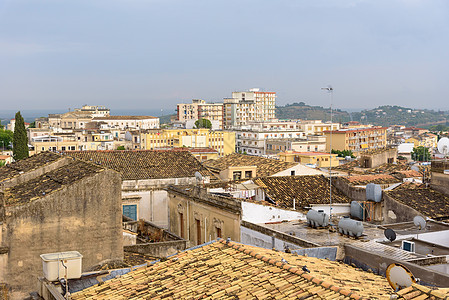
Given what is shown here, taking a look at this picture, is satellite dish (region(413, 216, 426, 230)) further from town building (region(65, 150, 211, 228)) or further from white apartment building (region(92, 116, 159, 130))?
white apartment building (region(92, 116, 159, 130))

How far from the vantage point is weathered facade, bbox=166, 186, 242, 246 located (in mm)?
Result: 23078

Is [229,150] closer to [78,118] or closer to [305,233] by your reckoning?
[78,118]

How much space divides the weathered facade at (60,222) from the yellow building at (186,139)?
7604 centimetres

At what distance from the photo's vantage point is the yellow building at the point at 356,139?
132m

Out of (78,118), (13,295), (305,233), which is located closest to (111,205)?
(13,295)

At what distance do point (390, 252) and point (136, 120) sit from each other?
17066 centimetres

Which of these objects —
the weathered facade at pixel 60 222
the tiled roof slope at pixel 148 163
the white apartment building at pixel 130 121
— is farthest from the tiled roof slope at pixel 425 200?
the white apartment building at pixel 130 121

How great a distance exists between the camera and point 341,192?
3170cm

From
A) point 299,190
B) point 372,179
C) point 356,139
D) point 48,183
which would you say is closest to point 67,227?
point 48,183

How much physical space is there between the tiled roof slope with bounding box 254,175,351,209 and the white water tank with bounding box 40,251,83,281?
16783mm

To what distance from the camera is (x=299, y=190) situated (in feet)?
103

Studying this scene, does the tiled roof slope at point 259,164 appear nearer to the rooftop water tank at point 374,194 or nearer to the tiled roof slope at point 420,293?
the rooftop water tank at point 374,194

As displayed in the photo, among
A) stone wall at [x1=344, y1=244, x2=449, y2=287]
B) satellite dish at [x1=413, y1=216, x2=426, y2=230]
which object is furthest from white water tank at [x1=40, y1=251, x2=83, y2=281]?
satellite dish at [x1=413, y1=216, x2=426, y2=230]

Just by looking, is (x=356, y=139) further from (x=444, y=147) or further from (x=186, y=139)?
(x=444, y=147)
